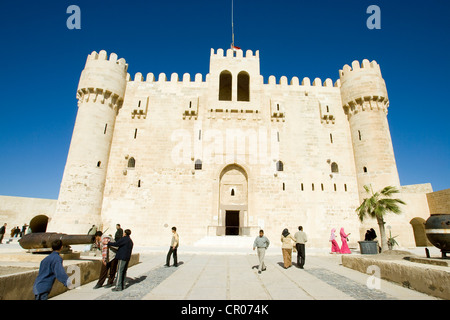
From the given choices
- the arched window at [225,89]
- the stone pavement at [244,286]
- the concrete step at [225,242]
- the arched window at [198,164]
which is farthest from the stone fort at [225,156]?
the stone pavement at [244,286]

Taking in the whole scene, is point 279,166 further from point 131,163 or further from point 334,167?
point 131,163

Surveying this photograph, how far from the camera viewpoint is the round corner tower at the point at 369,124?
17.7 meters

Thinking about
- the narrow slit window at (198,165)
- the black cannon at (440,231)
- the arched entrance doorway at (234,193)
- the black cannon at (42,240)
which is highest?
the narrow slit window at (198,165)

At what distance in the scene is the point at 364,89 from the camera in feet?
63.1

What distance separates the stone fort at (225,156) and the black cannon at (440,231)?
11636 mm

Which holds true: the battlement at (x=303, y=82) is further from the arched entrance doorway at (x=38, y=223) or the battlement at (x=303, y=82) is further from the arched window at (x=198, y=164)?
the arched entrance doorway at (x=38, y=223)

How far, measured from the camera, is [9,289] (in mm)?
3588

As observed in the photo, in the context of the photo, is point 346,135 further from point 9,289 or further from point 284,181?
point 9,289

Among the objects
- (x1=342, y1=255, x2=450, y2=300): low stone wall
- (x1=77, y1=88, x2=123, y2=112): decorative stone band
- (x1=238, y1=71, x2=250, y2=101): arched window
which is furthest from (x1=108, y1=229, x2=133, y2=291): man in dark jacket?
(x1=238, y1=71, x2=250, y2=101): arched window

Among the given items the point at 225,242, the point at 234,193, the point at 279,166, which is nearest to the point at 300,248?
the point at 225,242

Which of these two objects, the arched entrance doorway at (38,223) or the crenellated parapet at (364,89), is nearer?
the crenellated parapet at (364,89)

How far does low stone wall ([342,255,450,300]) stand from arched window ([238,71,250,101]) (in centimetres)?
1945

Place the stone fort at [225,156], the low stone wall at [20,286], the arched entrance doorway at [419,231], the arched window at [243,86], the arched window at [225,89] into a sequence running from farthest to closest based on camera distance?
1. the arched window at [225,89]
2. the arched window at [243,86]
3. the arched entrance doorway at [419,231]
4. the stone fort at [225,156]
5. the low stone wall at [20,286]

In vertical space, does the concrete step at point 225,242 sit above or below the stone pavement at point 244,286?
above
